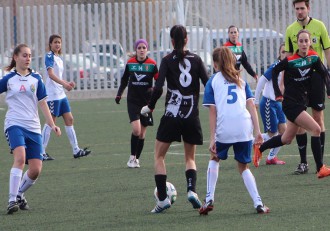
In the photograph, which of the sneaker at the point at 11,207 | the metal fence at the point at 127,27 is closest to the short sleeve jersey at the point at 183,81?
the sneaker at the point at 11,207

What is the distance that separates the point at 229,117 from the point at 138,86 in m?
4.82

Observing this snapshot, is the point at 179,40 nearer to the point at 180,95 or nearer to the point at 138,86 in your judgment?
the point at 180,95

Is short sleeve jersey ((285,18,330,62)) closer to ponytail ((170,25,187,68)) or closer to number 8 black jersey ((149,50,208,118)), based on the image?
number 8 black jersey ((149,50,208,118))

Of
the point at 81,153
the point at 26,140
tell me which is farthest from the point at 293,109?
the point at 81,153

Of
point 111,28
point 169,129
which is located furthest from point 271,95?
point 111,28

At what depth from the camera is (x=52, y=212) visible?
1067 centimetres

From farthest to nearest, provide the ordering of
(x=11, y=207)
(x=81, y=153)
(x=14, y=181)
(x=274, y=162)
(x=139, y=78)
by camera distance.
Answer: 1. (x=81, y=153)
2. (x=139, y=78)
3. (x=274, y=162)
4. (x=14, y=181)
5. (x=11, y=207)

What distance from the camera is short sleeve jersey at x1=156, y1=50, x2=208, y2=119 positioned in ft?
34.1

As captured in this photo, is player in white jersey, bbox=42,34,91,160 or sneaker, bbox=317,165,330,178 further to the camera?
player in white jersey, bbox=42,34,91,160

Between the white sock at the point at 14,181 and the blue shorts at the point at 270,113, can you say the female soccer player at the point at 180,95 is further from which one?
the blue shorts at the point at 270,113

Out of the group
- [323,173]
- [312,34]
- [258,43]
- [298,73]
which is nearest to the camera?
[323,173]

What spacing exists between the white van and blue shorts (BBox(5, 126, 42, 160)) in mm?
19011

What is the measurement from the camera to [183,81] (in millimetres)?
10375

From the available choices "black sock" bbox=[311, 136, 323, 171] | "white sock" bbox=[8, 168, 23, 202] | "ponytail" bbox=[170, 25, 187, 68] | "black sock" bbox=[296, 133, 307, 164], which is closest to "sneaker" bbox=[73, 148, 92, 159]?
"black sock" bbox=[296, 133, 307, 164]
